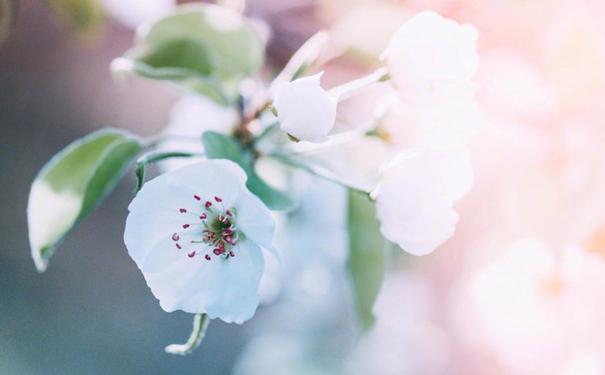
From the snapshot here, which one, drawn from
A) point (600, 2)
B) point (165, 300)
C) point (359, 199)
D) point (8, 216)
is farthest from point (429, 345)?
point (8, 216)

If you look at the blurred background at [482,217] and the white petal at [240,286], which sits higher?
the white petal at [240,286]

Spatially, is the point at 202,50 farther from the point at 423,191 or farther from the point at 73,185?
the point at 423,191

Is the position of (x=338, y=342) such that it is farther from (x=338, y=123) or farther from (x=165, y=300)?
(x=165, y=300)

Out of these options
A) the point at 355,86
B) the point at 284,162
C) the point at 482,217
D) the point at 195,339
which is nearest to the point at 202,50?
the point at 284,162

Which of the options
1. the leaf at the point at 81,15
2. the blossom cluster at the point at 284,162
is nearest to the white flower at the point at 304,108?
the blossom cluster at the point at 284,162

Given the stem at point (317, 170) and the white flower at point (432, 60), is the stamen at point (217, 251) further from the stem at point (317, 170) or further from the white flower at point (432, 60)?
the white flower at point (432, 60)

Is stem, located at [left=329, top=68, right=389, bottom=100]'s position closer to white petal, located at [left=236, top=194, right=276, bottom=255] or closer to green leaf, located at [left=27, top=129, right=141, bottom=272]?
white petal, located at [left=236, top=194, right=276, bottom=255]
